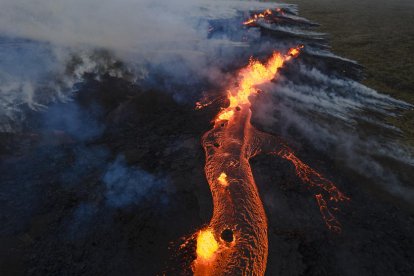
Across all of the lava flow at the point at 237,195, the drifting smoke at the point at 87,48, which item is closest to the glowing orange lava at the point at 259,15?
the drifting smoke at the point at 87,48

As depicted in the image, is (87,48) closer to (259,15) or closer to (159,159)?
(159,159)

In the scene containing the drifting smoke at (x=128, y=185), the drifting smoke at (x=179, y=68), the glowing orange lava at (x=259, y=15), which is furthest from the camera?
the glowing orange lava at (x=259, y=15)

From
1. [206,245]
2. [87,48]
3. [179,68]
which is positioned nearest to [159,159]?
[206,245]

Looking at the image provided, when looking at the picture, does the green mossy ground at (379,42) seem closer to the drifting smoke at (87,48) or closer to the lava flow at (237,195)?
the lava flow at (237,195)

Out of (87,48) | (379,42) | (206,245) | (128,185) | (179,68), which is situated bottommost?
(206,245)

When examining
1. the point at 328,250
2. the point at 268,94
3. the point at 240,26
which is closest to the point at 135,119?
the point at 268,94

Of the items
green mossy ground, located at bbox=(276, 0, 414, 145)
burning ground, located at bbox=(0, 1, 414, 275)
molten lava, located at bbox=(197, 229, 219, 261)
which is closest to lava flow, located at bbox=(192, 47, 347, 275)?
molten lava, located at bbox=(197, 229, 219, 261)

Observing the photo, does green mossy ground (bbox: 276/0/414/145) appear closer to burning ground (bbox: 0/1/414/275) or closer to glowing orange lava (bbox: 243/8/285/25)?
burning ground (bbox: 0/1/414/275)
